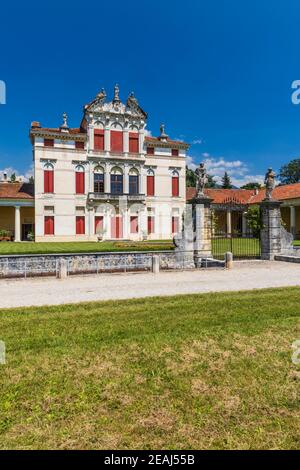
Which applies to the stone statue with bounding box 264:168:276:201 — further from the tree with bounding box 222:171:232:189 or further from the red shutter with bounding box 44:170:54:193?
the tree with bounding box 222:171:232:189

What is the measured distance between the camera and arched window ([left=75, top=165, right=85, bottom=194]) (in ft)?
116

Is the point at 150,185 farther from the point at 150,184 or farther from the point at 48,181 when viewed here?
the point at 48,181

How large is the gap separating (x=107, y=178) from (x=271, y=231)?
78.7ft

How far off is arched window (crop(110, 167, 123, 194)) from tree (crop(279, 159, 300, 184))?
52.7m

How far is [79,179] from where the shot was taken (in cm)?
3550

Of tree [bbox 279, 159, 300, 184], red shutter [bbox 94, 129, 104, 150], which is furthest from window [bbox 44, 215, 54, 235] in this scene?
tree [bbox 279, 159, 300, 184]

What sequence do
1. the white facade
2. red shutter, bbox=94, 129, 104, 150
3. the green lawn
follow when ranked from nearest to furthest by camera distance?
the green lawn, the white facade, red shutter, bbox=94, 129, 104, 150

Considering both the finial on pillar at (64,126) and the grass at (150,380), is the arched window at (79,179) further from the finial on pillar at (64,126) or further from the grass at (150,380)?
the grass at (150,380)

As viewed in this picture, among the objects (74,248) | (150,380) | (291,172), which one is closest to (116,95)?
(74,248)

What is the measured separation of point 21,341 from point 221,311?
3.71m

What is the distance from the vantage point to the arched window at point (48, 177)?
3412cm

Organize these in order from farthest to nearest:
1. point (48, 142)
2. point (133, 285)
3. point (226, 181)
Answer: point (226, 181), point (48, 142), point (133, 285)
